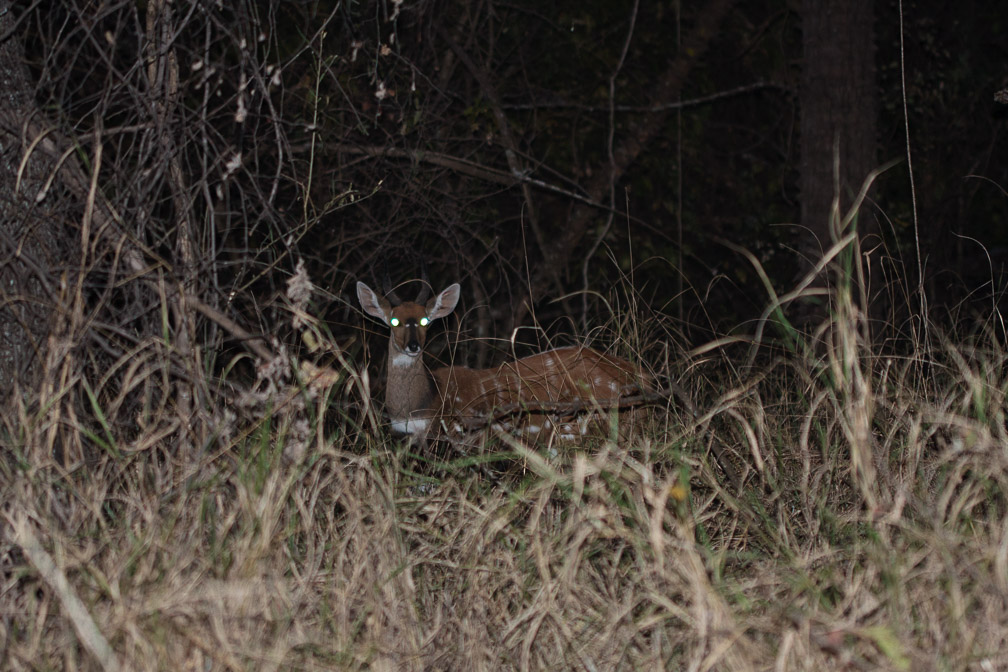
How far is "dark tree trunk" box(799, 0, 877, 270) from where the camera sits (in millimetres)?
5992

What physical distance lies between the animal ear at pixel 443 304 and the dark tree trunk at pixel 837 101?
2.05 m

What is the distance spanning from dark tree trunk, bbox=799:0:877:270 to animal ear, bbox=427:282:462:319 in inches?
80.7

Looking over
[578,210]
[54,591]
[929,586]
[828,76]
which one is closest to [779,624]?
[929,586]

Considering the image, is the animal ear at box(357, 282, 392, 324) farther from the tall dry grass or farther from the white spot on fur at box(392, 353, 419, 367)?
the tall dry grass

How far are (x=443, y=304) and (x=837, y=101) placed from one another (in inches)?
101

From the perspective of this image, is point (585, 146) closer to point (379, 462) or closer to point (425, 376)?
point (425, 376)

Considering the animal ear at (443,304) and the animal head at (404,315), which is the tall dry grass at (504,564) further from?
the animal ear at (443,304)

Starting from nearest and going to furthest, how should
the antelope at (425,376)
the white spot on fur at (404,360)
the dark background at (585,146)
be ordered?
the antelope at (425,376), the white spot on fur at (404,360), the dark background at (585,146)

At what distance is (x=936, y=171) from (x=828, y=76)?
10.2 feet

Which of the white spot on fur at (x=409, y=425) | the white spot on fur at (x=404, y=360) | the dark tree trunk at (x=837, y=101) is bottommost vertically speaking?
the white spot on fur at (x=409, y=425)

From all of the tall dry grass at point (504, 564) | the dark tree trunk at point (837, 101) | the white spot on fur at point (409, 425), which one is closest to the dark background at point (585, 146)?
the dark tree trunk at point (837, 101)

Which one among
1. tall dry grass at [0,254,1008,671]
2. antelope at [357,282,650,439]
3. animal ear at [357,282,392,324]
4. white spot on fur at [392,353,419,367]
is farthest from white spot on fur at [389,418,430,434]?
tall dry grass at [0,254,1008,671]

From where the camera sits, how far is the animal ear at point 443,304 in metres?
5.14

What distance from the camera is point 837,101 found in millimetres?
6016
